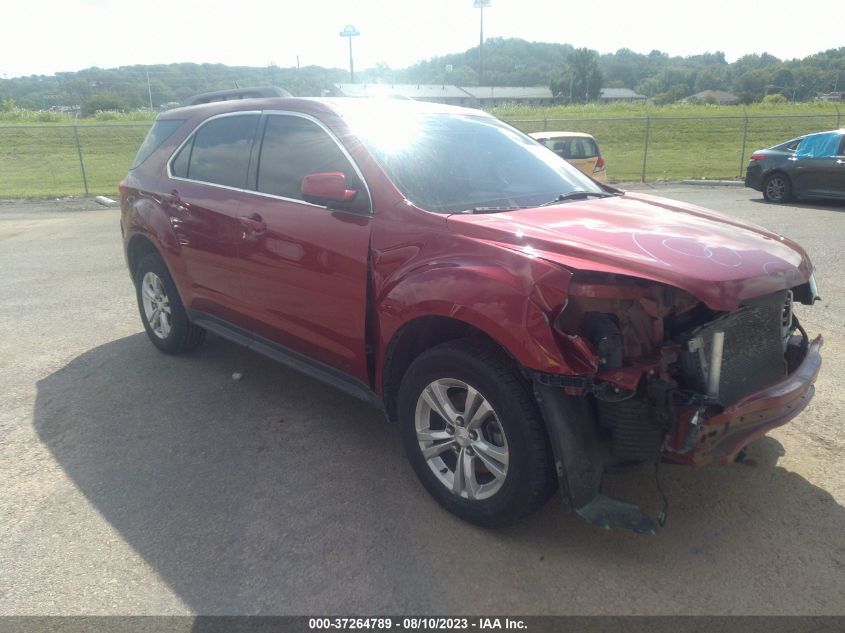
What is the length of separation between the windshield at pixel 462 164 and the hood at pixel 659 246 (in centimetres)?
30

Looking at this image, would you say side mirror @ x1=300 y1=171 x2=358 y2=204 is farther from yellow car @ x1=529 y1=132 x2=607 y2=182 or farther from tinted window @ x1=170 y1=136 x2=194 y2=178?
yellow car @ x1=529 y1=132 x2=607 y2=182

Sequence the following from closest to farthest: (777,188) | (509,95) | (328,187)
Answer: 1. (328,187)
2. (777,188)
3. (509,95)

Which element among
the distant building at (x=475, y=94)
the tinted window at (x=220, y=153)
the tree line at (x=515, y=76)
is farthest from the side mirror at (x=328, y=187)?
the distant building at (x=475, y=94)

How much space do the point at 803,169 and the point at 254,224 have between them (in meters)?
13.5

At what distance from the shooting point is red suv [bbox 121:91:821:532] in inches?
106

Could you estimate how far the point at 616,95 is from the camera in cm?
9862

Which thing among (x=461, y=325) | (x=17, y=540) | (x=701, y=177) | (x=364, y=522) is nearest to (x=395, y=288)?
(x=461, y=325)

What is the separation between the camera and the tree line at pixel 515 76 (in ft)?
148

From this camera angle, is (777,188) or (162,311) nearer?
(162,311)

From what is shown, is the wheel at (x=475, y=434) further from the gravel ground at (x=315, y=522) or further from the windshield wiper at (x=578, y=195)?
the windshield wiper at (x=578, y=195)

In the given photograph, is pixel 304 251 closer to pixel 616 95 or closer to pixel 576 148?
pixel 576 148

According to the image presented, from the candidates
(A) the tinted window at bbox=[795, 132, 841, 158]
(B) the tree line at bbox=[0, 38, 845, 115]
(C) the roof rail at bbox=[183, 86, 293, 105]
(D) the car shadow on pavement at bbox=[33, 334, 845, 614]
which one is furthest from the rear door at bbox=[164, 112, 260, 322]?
(B) the tree line at bbox=[0, 38, 845, 115]

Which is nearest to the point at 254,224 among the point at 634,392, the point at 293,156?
the point at 293,156

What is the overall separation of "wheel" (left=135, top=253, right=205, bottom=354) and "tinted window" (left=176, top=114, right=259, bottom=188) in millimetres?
834
